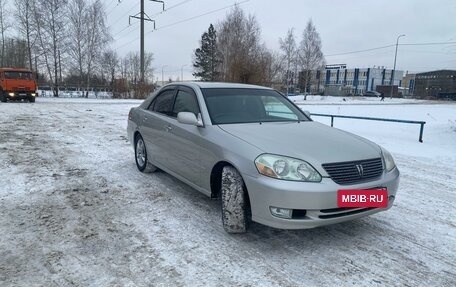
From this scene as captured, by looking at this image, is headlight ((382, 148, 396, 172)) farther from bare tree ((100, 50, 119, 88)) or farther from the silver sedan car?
bare tree ((100, 50, 119, 88))

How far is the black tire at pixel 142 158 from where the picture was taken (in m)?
5.68

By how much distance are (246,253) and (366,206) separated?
1203mm

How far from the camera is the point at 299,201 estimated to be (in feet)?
9.67

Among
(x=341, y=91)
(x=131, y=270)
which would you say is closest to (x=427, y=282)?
(x=131, y=270)

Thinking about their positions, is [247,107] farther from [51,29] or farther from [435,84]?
[435,84]

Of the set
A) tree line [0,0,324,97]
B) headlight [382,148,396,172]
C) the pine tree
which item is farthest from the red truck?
the pine tree

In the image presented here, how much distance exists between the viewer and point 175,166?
4594 mm

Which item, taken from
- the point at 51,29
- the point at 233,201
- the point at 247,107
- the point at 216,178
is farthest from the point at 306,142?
the point at 51,29

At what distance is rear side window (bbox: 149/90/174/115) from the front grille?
2.66m

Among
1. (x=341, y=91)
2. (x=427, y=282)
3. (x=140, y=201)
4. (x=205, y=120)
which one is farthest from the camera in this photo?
(x=341, y=91)

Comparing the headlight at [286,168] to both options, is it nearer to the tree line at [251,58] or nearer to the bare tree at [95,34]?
the tree line at [251,58]

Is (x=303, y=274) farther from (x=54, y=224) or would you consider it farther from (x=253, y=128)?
(x=54, y=224)

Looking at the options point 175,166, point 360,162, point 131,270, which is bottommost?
point 131,270

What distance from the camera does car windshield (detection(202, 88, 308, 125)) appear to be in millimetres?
4162
